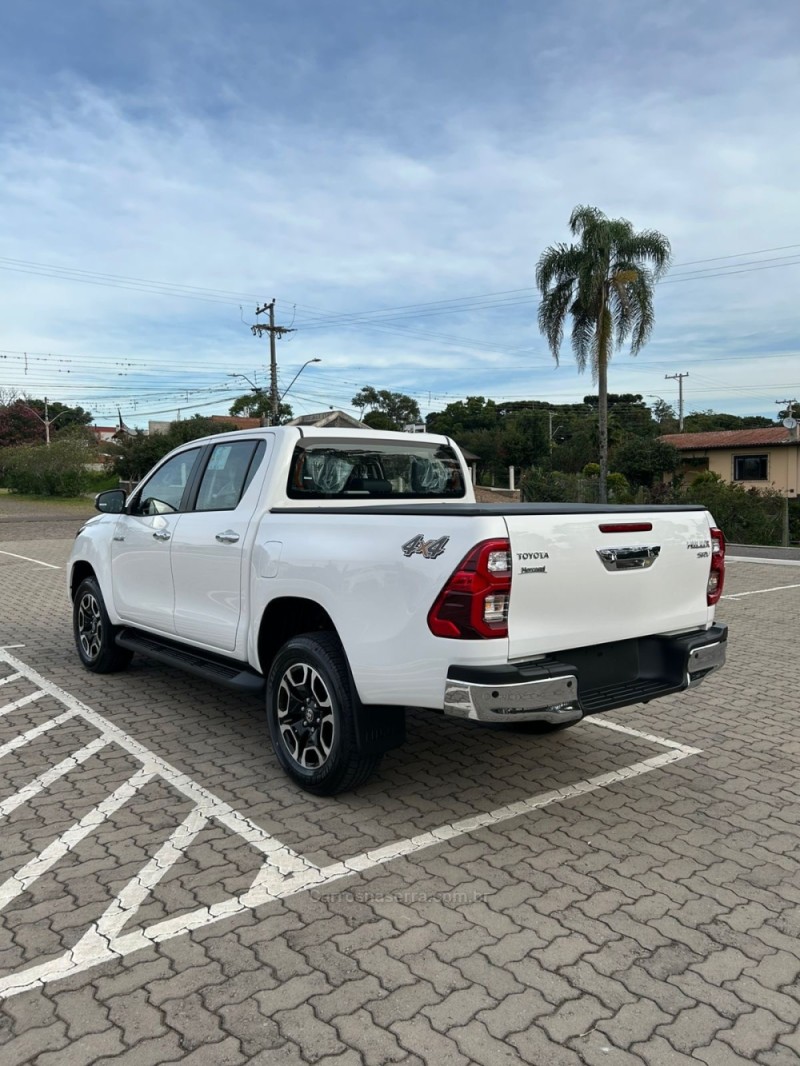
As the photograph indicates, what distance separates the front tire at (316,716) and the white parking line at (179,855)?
402mm

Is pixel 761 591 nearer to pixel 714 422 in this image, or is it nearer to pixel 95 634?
pixel 95 634

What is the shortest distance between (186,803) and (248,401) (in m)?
75.7

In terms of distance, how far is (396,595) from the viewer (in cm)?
355

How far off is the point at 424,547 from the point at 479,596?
322 millimetres

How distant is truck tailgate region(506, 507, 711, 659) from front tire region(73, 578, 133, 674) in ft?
13.4

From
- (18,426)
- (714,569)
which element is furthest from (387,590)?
(18,426)

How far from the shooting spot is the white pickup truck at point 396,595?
337cm

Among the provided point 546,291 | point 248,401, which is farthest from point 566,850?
point 248,401

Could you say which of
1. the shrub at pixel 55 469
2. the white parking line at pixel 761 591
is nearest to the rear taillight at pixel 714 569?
the white parking line at pixel 761 591

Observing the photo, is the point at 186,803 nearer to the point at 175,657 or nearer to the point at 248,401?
the point at 175,657

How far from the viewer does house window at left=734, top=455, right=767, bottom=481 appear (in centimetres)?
4057

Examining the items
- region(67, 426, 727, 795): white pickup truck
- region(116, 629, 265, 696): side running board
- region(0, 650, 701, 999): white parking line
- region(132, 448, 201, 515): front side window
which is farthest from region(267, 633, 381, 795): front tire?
region(132, 448, 201, 515): front side window

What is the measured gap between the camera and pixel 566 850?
3.61 m

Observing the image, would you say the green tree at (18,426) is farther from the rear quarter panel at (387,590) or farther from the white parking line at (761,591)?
the rear quarter panel at (387,590)
